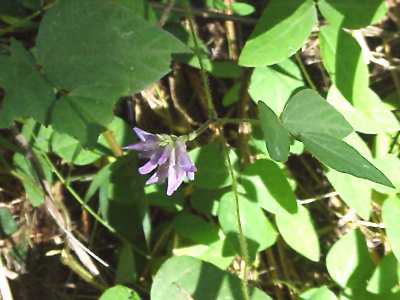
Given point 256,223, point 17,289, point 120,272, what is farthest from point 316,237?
point 17,289

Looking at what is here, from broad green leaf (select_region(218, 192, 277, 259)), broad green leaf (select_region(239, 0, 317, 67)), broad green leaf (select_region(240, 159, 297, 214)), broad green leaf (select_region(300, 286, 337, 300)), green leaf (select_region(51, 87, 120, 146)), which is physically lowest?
broad green leaf (select_region(300, 286, 337, 300))

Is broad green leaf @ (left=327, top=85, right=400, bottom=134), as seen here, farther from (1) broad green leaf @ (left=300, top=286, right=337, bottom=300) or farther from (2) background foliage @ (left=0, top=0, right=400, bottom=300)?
(1) broad green leaf @ (left=300, top=286, right=337, bottom=300)

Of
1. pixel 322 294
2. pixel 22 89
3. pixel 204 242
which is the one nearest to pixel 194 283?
pixel 204 242

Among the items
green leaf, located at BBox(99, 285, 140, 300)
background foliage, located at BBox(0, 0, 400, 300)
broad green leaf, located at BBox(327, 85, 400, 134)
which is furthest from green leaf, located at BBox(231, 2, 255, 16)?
green leaf, located at BBox(99, 285, 140, 300)

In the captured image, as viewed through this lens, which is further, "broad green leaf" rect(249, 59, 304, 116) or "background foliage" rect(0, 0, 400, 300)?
"broad green leaf" rect(249, 59, 304, 116)

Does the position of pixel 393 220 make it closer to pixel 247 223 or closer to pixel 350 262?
pixel 350 262

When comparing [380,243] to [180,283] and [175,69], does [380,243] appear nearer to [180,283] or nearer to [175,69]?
[180,283]

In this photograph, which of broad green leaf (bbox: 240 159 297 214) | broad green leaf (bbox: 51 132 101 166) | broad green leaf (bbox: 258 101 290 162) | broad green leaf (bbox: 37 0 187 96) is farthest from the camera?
broad green leaf (bbox: 51 132 101 166)
